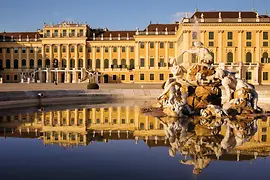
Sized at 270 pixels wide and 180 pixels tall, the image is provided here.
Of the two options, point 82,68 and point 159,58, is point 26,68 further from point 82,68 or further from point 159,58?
point 159,58

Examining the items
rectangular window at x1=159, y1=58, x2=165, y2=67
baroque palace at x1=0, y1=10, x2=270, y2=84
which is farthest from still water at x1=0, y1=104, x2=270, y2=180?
rectangular window at x1=159, y1=58, x2=165, y2=67

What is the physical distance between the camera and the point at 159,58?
2744 inches

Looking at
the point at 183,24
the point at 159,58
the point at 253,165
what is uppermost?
the point at 183,24

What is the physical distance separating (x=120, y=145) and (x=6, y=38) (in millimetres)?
75770

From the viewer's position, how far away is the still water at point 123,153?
7.05 meters

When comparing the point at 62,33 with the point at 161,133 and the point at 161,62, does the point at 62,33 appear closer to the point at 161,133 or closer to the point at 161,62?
the point at 161,62

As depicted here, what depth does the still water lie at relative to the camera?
7.05 metres

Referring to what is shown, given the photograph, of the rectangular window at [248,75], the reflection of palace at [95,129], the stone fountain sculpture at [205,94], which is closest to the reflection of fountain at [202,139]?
the reflection of palace at [95,129]

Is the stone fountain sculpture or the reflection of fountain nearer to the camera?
the reflection of fountain

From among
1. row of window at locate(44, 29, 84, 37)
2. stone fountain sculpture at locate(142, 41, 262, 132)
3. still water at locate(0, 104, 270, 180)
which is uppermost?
row of window at locate(44, 29, 84, 37)

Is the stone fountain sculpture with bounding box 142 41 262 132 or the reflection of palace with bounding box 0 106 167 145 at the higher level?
the stone fountain sculpture with bounding box 142 41 262 132

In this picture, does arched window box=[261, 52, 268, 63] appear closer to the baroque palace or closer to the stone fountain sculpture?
the baroque palace

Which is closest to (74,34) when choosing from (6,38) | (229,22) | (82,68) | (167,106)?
(82,68)

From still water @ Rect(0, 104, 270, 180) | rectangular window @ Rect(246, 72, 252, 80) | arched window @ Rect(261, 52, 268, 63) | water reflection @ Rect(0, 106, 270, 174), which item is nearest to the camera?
still water @ Rect(0, 104, 270, 180)
